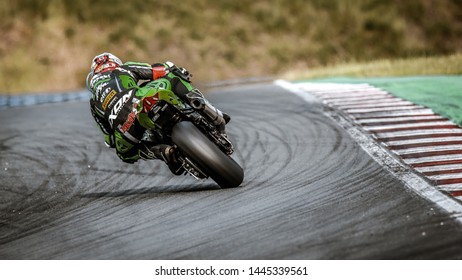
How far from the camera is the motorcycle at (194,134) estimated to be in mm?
5945

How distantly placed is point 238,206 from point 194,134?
728 millimetres

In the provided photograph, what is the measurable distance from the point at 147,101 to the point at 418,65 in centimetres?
753

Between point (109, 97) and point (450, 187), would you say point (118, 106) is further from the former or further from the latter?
point (450, 187)

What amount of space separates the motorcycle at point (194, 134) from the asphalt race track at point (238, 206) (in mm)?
322

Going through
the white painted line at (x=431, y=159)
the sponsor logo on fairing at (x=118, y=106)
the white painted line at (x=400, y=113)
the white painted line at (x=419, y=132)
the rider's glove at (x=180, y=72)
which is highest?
the rider's glove at (x=180, y=72)

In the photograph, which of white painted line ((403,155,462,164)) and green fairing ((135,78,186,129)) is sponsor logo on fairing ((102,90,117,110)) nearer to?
green fairing ((135,78,186,129))

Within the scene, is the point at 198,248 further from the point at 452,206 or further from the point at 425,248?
the point at 452,206

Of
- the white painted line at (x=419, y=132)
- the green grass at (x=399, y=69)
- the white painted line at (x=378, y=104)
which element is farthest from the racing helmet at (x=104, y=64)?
the green grass at (x=399, y=69)

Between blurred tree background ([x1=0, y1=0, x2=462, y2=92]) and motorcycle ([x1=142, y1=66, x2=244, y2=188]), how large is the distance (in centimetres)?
1102

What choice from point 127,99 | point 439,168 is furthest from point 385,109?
point 127,99

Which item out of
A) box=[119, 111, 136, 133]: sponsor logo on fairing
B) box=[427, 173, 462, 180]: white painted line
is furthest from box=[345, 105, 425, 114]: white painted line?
box=[119, 111, 136, 133]: sponsor logo on fairing

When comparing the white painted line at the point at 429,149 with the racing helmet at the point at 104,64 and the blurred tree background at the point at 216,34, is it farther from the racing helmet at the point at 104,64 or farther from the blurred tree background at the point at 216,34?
the blurred tree background at the point at 216,34
